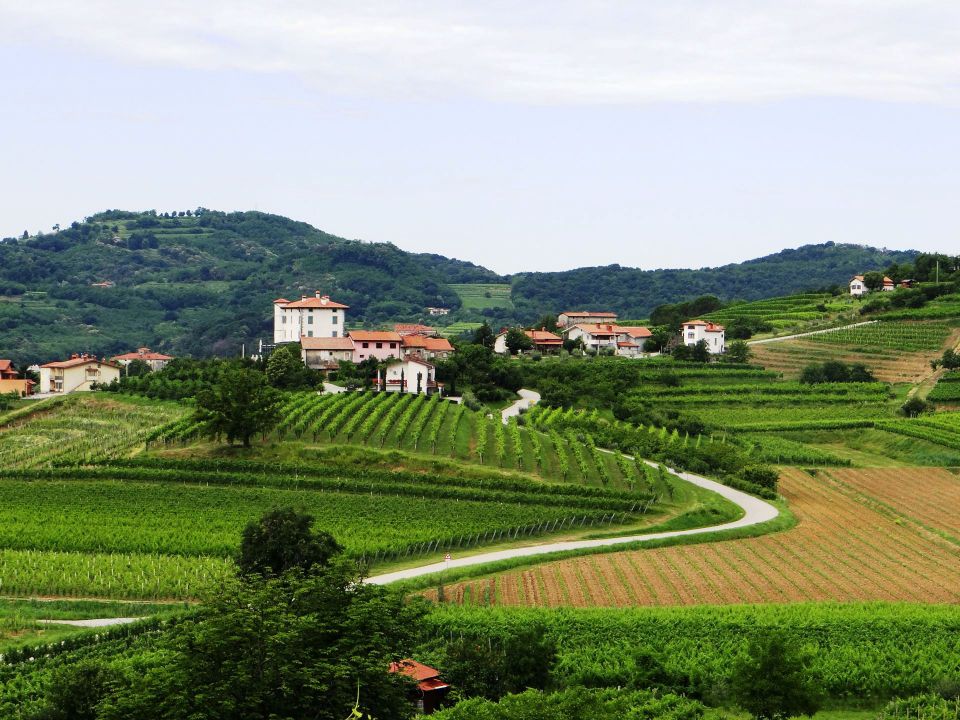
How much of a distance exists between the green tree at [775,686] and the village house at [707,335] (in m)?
80.0

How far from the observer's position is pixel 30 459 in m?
60.6

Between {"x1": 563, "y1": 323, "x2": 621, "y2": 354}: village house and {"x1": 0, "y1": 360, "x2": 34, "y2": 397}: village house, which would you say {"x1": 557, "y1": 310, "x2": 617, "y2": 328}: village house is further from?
{"x1": 0, "y1": 360, "x2": 34, "y2": 397}: village house

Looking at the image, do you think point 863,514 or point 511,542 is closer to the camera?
point 511,542

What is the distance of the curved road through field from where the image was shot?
144 ft

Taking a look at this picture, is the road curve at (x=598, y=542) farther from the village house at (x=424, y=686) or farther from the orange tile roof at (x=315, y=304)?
the orange tile roof at (x=315, y=304)

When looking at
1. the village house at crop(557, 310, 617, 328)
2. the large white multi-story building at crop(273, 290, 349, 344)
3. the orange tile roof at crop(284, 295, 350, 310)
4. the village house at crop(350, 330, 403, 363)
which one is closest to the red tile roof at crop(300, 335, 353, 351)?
the village house at crop(350, 330, 403, 363)

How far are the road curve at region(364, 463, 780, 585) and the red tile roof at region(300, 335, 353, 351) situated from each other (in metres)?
36.3

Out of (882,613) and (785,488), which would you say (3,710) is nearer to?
(882,613)

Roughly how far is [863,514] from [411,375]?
34.2 metres

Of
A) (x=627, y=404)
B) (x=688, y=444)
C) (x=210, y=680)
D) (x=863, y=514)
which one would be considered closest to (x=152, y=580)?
(x=210, y=680)

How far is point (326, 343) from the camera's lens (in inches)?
3546

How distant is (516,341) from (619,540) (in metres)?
56.2

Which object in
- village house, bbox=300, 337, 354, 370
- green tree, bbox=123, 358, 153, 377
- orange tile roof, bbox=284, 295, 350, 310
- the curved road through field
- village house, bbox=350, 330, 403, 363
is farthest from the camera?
orange tile roof, bbox=284, 295, 350, 310

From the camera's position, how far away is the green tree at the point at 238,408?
5922 centimetres
